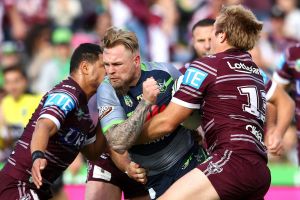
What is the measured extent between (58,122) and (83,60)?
76cm

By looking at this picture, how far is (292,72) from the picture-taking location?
9078 millimetres

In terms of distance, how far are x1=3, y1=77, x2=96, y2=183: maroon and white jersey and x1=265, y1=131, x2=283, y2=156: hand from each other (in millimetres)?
1583

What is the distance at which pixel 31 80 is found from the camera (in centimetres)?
1445

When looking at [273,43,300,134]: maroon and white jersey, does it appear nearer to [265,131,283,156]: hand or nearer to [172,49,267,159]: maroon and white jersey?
[265,131,283,156]: hand

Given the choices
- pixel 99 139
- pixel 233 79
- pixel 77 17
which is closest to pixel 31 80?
pixel 77 17

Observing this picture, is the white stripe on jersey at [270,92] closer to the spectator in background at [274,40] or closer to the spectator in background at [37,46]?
the spectator in background at [274,40]

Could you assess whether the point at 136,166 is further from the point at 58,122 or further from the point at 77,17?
the point at 77,17

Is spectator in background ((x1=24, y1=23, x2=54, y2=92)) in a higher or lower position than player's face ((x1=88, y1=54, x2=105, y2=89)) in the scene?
lower

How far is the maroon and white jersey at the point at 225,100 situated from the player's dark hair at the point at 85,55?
4.21ft

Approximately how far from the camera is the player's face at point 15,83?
1165 centimetres

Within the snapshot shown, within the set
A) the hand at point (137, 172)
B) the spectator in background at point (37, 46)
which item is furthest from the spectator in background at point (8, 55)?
the hand at point (137, 172)

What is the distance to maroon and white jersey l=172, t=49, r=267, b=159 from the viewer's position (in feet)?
20.7

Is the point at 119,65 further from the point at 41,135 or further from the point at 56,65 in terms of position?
the point at 56,65

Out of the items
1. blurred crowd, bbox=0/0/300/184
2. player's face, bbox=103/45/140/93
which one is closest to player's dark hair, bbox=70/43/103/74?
player's face, bbox=103/45/140/93
